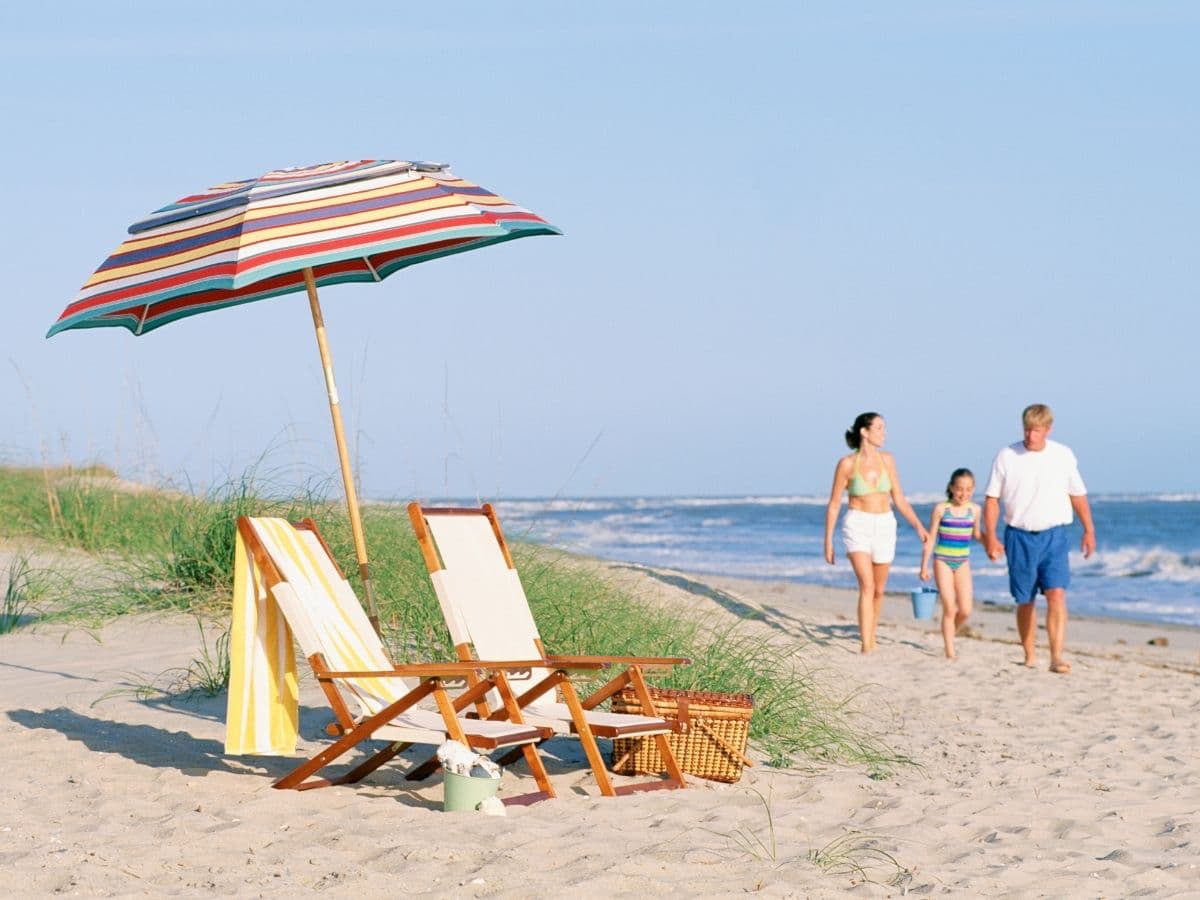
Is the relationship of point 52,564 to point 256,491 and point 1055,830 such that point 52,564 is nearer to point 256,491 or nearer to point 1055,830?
point 256,491

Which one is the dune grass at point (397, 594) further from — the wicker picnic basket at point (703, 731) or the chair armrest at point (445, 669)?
the chair armrest at point (445, 669)

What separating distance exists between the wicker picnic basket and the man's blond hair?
14.4 feet

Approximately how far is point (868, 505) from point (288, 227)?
18.5 feet

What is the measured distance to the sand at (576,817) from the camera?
3.88m

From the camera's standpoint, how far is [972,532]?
960cm

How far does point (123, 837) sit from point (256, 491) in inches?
173

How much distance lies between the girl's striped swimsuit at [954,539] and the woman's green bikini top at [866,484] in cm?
41

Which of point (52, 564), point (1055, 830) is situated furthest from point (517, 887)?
point (52, 564)

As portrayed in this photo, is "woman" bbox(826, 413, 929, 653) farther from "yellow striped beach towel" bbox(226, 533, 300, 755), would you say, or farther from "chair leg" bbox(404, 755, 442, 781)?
"yellow striped beach towel" bbox(226, 533, 300, 755)

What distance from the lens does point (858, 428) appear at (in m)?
9.61

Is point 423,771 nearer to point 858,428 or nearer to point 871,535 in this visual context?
point 871,535

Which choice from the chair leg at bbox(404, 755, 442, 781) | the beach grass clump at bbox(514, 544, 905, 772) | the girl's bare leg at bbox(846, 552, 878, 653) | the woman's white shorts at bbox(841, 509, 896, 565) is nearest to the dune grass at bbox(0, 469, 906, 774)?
the beach grass clump at bbox(514, 544, 905, 772)

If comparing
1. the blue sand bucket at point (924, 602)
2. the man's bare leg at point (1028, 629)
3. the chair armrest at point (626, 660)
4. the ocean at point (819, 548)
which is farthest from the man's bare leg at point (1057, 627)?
the chair armrest at point (626, 660)

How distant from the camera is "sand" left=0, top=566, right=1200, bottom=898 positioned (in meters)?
3.88
